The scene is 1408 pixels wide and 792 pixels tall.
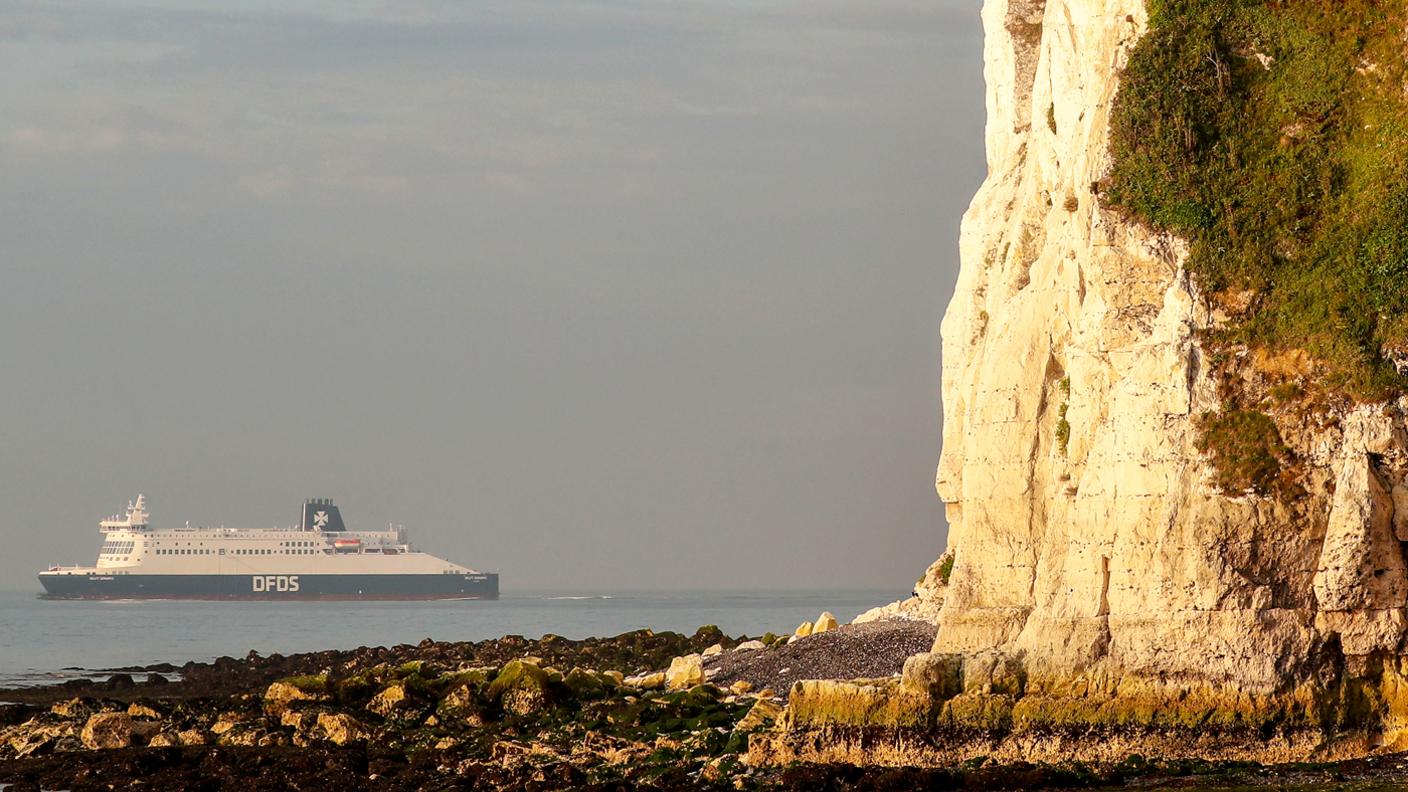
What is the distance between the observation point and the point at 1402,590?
18.7m

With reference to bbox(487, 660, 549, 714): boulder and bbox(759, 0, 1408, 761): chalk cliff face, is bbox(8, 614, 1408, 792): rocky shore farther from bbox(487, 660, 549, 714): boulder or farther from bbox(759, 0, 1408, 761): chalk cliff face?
bbox(759, 0, 1408, 761): chalk cliff face

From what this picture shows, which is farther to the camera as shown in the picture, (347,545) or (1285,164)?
(347,545)

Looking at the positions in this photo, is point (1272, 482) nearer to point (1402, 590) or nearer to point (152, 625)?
point (1402, 590)

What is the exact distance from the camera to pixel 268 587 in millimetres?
126750

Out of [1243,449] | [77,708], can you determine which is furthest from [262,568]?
[1243,449]

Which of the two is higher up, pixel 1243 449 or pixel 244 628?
pixel 1243 449

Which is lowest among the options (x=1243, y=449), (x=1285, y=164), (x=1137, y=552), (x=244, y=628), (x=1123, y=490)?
(x=244, y=628)

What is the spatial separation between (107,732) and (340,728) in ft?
12.2

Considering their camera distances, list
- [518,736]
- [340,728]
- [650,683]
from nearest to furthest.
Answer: [518,736] < [340,728] < [650,683]

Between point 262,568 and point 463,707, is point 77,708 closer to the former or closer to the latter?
point 463,707

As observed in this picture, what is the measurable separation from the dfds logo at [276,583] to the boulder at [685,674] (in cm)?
10191

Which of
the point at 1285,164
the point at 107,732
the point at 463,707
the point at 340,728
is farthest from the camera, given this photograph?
the point at 463,707

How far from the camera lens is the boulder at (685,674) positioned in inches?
1093

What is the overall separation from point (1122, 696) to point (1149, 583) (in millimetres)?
1306
